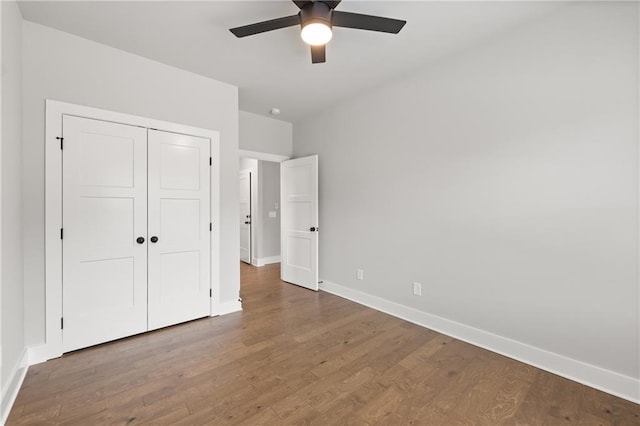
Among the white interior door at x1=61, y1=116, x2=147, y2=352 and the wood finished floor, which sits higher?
the white interior door at x1=61, y1=116, x2=147, y2=352

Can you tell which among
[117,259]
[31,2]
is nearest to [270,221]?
[117,259]

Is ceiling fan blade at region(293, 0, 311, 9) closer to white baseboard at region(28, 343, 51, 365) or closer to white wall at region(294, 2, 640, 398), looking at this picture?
white wall at region(294, 2, 640, 398)

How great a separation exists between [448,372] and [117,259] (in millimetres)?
3026

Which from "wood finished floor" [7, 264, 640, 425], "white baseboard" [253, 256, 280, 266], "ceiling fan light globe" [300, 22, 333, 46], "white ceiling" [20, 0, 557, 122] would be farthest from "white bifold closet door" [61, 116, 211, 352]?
"white baseboard" [253, 256, 280, 266]

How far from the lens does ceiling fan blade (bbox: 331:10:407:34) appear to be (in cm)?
176

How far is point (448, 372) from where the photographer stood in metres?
2.09

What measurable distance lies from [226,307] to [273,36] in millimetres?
2878

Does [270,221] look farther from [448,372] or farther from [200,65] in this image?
[448,372]

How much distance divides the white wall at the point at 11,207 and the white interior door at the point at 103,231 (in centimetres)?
29

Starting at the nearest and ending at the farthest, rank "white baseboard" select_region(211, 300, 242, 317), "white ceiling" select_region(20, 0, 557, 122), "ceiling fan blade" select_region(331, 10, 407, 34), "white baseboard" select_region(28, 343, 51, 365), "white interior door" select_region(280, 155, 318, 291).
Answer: "ceiling fan blade" select_region(331, 10, 407, 34)
"white ceiling" select_region(20, 0, 557, 122)
"white baseboard" select_region(28, 343, 51, 365)
"white baseboard" select_region(211, 300, 242, 317)
"white interior door" select_region(280, 155, 318, 291)

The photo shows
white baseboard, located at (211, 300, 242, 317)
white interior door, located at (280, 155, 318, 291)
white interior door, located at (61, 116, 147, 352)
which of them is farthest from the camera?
white interior door, located at (280, 155, 318, 291)

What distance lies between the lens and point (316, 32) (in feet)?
6.11

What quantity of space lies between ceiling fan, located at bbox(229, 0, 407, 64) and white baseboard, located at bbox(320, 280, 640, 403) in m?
2.61

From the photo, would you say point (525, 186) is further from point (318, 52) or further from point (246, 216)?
point (246, 216)
